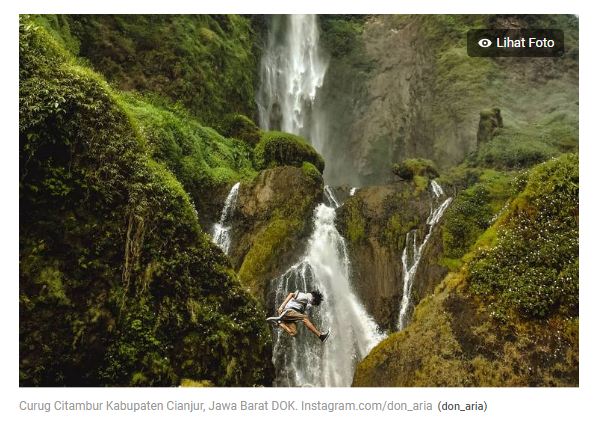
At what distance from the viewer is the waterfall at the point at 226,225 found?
41.5 ft

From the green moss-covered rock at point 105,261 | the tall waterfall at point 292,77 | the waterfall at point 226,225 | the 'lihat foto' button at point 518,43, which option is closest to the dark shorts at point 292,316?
the green moss-covered rock at point 105,261

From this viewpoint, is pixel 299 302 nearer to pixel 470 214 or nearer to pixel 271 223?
pixel 271 223

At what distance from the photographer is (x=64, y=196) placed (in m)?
4.92

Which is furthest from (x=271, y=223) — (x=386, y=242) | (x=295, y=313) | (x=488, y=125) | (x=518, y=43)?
(x=488, y=125)

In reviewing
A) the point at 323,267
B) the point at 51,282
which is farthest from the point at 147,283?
the point at 323,267

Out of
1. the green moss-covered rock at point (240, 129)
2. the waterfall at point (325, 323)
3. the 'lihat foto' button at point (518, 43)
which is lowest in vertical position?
the waterfall at point (325, 323)

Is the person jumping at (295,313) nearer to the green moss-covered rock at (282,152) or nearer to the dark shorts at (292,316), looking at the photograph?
the dark shorts at (292,316)

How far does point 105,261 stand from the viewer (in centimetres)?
505

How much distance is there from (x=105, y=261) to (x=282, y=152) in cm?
1166

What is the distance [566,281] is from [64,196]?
622 centimetres

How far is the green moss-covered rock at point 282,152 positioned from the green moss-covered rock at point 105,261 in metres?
10.4

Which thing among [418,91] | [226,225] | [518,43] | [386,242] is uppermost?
[418,91]

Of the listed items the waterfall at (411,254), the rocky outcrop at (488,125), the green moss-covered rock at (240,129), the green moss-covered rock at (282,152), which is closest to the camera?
the waterfall at (411,254)
